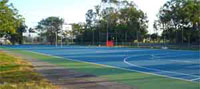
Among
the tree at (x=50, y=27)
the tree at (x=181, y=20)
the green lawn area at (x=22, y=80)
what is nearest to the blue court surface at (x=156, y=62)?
the green lawn area at (x=22, y=80)

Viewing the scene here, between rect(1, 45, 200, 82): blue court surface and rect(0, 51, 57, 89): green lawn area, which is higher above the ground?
rect(0, 51, 57, 89): green lawn area

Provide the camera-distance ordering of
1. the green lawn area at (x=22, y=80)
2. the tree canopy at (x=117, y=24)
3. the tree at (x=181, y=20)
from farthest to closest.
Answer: the tree canopy at (x=117, y=24) → the tree at (x=181, y=20) → the green lawn area at (x=22, y=80)

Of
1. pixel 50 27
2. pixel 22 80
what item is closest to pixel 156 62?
pixel 22 80

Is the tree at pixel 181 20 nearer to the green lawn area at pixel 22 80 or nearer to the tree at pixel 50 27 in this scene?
the tree at pixel 50 27

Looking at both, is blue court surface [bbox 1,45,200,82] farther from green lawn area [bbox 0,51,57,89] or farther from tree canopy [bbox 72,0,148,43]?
tree canopy [bbox 72,0,148,43]

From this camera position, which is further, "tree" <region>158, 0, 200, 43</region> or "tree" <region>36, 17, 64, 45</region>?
"tree" <region>36, 17, 64, 45</region>

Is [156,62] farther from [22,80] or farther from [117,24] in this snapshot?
[117,24]

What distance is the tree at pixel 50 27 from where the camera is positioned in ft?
354

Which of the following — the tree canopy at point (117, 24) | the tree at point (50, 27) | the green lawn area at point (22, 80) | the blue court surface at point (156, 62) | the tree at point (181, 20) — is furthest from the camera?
the tree at point (50, 27)

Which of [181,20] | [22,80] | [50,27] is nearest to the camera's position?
[22,80]

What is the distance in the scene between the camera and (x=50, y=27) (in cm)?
11306

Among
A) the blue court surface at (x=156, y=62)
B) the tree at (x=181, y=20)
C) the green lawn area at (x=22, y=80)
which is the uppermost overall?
the tree at (x=181, y=20)

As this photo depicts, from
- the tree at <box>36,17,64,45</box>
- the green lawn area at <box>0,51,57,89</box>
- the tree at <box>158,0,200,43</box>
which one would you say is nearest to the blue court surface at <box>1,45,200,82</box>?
the green lawn area at <box>0,51,57,89</box>

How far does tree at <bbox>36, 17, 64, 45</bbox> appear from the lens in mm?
107875
